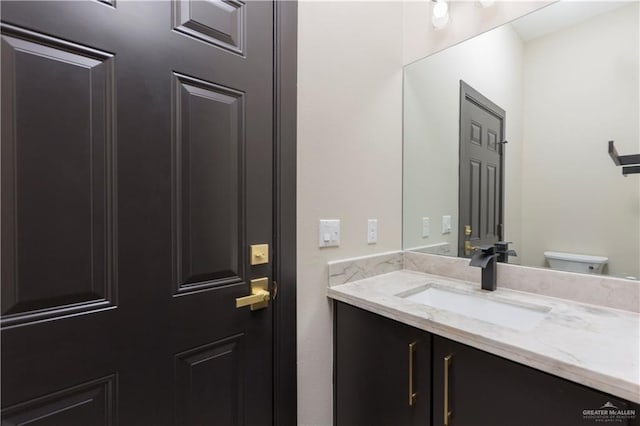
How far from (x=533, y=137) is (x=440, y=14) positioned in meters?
0.70

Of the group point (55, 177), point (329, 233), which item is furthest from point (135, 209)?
point (329, 233)

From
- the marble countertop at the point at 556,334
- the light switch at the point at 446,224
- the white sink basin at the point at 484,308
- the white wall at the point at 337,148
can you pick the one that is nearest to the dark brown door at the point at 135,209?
the white wall at the point at 337,148

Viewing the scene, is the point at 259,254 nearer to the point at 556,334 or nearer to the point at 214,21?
the point at 214,21

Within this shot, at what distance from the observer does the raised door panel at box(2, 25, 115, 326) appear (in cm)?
63

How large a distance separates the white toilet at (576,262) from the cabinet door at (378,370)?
649mm

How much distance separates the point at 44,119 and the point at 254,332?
0.82 meters

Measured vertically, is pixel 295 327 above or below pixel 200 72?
below

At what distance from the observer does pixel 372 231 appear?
55.7 inches

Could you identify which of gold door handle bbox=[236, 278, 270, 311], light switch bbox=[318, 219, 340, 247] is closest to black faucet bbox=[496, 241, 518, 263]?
light switch bbox=[318, 219, 340, 247]

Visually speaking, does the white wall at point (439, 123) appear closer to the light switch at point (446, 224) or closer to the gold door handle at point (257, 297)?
the light switch at point (446, 224)

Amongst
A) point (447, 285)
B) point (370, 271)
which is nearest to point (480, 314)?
point (447, 285)

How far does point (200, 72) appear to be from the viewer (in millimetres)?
887

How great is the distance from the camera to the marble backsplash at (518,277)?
0.97 m

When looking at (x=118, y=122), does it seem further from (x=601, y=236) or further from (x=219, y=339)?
(x=601, y=236)
